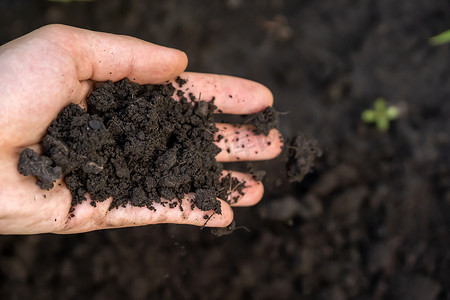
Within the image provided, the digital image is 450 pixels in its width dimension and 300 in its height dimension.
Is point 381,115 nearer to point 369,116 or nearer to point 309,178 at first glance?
point 369,116

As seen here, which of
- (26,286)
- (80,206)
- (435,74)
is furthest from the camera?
(435,74)

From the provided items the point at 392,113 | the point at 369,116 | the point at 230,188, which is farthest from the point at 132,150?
the point at 392,113

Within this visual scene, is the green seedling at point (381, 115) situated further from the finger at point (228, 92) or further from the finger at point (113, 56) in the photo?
the finger at point (113, 56)

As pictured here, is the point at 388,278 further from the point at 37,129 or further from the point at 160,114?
the point at 37,129

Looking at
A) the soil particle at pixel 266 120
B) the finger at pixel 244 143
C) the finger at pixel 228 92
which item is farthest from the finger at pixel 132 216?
the finger at pixel 228 92

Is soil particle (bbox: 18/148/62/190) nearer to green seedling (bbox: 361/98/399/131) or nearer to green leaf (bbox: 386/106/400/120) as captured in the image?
green seedling (bbox: 361/98/399/131)

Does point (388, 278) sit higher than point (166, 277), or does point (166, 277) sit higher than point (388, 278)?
point (388, 278)

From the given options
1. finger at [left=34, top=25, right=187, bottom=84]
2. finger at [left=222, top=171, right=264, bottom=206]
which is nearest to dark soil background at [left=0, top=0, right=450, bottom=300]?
finger at [left=222, top=171, right=264, bottom=206]

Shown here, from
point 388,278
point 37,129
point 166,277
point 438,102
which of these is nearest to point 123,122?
point 37,129
